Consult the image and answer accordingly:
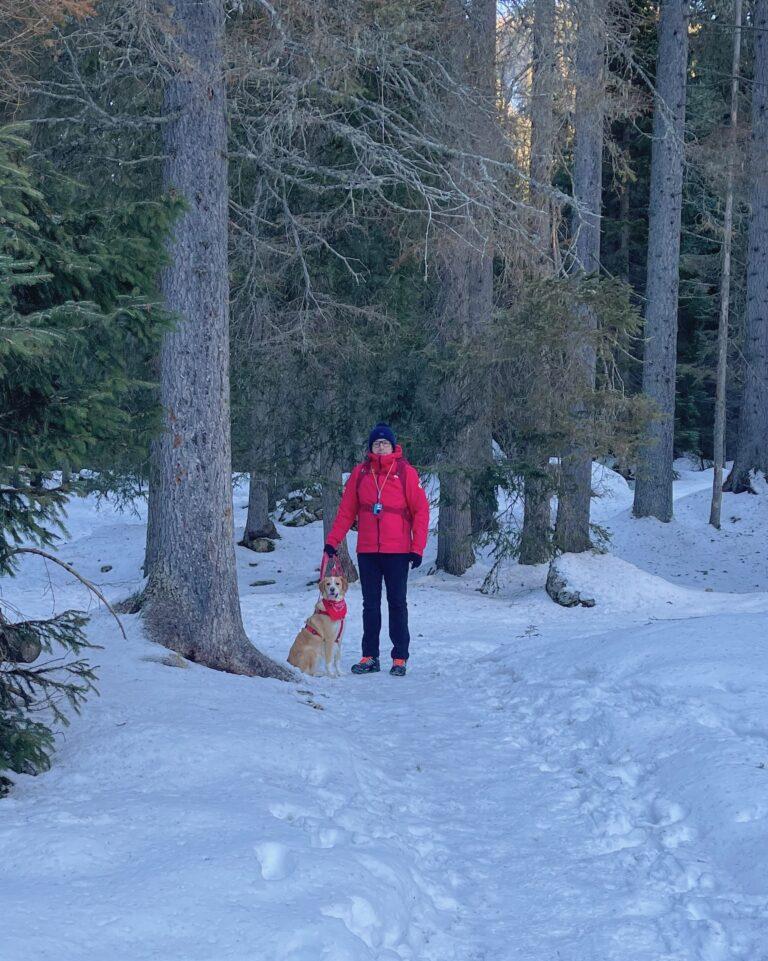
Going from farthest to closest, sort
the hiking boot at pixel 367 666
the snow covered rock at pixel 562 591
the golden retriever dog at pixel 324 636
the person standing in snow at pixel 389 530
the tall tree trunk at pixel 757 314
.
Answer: the tall tree trunk at pixel 757 314 → the snow covered rock at pixel 562 591 → the hiking boot at pixel 367 666 → the person standing in snow at pixel 389 530 → the golden retriever dog at pixel 324 636

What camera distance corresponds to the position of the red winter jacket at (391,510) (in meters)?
8.60

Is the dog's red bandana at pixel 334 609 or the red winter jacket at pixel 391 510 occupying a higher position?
the red winter jacket at pixel 391 510

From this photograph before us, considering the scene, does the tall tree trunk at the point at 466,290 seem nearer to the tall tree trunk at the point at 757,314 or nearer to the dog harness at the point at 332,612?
the dog harness at the point at 332,612

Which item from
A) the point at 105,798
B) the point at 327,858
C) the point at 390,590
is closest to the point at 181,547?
the point at 390,590

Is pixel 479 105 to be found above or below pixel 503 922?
above

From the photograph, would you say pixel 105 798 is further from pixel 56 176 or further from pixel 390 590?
pixel 390 590

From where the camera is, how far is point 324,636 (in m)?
8.38

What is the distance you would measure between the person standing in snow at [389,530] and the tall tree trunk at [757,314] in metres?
15.4

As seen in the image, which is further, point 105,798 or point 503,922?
point 105,798

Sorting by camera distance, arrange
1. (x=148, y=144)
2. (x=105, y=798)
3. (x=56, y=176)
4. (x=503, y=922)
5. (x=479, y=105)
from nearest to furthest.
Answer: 1. (x=503, y=922)
2. (x=105, y=798)
3. (x=56, y=176)
4. (x=479, y=105)
5. (x=148, y=144)

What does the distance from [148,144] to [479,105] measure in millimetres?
3911

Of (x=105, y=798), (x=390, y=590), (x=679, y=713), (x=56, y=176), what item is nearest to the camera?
(x=105, y=798)

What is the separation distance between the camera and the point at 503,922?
384cm

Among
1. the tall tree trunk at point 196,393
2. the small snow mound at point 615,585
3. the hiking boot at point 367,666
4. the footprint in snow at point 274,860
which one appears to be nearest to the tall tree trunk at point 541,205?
the small snow mound at point 615,585
